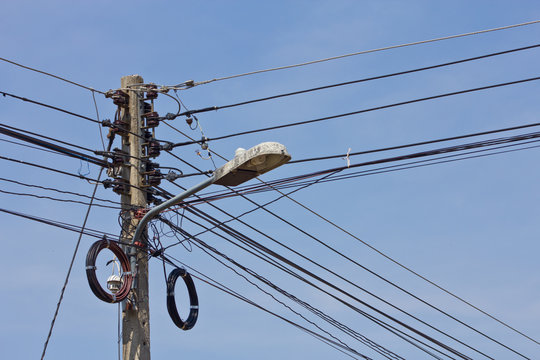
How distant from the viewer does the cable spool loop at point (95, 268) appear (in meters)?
11.5

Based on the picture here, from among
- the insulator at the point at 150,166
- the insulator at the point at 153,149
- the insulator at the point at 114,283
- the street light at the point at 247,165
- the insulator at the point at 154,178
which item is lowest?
the insulator at the point at 114,283

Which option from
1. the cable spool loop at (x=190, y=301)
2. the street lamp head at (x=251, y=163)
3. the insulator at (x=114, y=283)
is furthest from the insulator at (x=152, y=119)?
the street lamp head at (x=251, y=163)

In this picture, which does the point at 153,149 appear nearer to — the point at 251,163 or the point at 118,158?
the point at 118,158

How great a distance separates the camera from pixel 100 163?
487 inches

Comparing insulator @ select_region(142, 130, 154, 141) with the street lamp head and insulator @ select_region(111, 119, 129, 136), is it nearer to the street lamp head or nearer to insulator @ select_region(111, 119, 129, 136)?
insulator @ select_region(111, 119, 129, 136)

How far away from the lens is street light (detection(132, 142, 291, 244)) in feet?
32.7

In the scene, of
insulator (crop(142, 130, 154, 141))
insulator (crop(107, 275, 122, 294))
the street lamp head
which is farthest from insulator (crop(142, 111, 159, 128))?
the street lamp head

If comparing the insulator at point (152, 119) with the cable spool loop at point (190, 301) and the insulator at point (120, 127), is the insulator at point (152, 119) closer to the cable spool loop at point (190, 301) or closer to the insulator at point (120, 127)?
the insulator at point (120, 127)

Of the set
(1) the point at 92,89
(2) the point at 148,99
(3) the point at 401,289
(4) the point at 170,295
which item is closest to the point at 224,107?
(2) the point at 148,99

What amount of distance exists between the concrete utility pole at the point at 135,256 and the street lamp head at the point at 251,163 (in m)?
2.09

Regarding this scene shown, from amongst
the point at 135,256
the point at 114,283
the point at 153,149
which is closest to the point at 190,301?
the point at 135,256

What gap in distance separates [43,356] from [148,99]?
3911 millimetres

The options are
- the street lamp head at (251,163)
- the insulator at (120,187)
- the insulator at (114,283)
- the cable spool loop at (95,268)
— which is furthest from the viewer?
the insulator at (120,187)

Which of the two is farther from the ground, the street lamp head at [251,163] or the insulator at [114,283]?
the street lamp head at [251,163]
